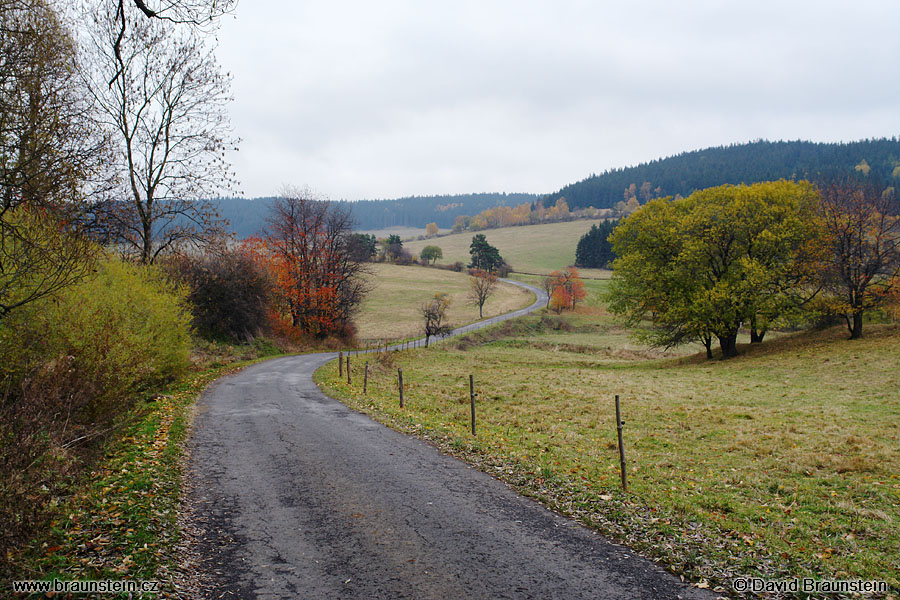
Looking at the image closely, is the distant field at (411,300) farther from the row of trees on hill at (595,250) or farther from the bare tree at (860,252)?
the bare tree at (860,252)

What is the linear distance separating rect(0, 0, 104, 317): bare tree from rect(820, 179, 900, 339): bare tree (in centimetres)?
3484

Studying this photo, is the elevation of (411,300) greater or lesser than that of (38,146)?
lesser

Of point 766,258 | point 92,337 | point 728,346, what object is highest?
point 766,258

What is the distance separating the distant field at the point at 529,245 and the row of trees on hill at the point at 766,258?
3322 inches

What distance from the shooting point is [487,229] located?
188 m

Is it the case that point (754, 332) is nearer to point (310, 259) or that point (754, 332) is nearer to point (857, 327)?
point (857, 327)

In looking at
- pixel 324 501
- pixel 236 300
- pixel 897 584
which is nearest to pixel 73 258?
pixel 324 501

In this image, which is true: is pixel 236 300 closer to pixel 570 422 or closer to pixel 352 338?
pixel 352 338

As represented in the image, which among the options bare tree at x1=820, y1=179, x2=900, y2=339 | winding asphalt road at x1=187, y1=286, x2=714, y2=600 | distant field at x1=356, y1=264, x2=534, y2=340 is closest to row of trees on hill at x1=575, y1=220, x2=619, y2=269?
distant field at x1=356, y1=264, x2=534, y2=340

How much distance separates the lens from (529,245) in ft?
483

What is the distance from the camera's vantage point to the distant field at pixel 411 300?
61906 mm

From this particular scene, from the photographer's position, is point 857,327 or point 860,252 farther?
point 857,327

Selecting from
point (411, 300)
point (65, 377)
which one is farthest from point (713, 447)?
point (411, 300)

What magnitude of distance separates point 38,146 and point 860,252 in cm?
3632
